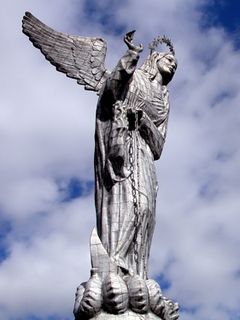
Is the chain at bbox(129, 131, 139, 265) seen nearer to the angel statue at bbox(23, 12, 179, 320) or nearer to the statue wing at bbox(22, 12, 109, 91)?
the angel statue at bbox(23, 12, 179, 320)

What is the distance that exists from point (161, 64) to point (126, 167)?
2.98 m

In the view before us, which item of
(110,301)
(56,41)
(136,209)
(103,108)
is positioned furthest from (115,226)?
(56,41)

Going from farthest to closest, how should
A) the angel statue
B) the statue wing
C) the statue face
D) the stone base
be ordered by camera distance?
the statue face < the statue wing < the angel statue < the stone base

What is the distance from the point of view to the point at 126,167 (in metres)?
14.2

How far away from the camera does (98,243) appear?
1316 centimetres

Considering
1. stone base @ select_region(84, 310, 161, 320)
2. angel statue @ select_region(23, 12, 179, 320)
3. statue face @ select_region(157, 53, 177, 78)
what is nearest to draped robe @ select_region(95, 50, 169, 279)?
angel statue @ select_region(23, 12, 179, 320)

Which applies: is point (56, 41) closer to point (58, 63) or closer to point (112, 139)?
point (58, 63)

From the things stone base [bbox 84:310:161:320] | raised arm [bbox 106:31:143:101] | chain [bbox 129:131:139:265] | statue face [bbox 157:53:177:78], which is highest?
statue face [bbox 157:53:177:78]

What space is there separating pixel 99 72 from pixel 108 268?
4.51 metres

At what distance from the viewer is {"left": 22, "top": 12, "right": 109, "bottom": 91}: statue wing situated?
1561 cm

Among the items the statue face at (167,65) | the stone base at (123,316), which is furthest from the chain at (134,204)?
the statue face at (167,65)

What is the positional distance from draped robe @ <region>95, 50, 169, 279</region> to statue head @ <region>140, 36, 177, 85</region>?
0.87 metres

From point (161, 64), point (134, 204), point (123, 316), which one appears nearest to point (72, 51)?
point (161, 64)

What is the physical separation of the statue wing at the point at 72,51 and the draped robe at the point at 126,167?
92cm
